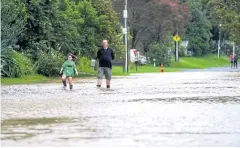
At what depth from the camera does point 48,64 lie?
121ft

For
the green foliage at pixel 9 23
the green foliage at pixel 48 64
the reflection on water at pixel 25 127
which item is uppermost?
the green foliage at pixel 9 23

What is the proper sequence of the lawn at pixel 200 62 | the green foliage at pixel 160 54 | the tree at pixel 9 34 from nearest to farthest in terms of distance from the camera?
the tree at pixel 9 34 → the green foliage at pixel 160 54 → the lawn at pixel 200 62

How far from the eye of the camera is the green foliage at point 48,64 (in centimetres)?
3678

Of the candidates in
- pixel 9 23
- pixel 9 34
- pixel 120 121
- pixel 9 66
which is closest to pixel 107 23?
pixel 9 23

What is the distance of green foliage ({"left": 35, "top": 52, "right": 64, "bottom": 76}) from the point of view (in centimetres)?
3678

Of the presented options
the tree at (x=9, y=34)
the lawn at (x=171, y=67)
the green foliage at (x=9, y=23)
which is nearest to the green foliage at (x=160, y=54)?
the lawn at (x=171, y=67)

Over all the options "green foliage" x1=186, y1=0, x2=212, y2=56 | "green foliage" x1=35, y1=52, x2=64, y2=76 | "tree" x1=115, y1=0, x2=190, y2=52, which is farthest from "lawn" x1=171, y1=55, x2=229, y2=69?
"green foliage" x1=35, y1=52, x2=64, y2=76

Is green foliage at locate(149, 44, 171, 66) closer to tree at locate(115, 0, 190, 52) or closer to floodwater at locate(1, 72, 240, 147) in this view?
tree at locate(115, 0, 190, 52)

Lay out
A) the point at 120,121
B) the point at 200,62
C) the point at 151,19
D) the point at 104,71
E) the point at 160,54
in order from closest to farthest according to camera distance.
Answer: the point at 120,121 < the point at 104,71 < the point at 160,54 < the point at 151,19 < the point at 200,62

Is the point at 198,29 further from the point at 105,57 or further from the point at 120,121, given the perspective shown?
the point at 120,121

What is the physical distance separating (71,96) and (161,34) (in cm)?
6003

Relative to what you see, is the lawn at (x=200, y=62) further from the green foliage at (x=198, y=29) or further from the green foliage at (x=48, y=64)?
the green foliage at (x=48, y=64)

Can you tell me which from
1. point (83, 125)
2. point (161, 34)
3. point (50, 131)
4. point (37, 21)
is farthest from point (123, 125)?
point (161, 34)

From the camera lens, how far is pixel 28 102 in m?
18.1
